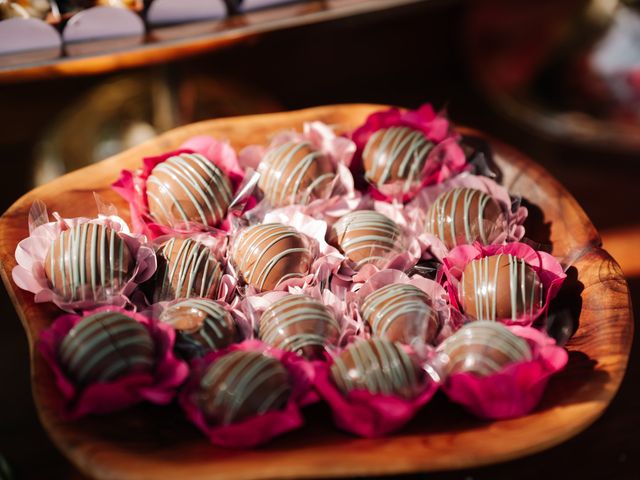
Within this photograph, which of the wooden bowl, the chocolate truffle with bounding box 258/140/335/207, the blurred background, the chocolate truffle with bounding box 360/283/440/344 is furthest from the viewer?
the blurred background

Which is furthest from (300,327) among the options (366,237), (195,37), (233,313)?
(195,37)

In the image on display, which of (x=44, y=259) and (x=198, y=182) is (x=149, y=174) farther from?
(x=44, y=259)

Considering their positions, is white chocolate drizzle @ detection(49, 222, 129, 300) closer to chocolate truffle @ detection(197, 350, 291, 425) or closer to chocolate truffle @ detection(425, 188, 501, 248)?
chocolate truffle @ detection(197, 350, 291, 425)

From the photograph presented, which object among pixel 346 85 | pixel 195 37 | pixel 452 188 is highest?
pixel 195 37

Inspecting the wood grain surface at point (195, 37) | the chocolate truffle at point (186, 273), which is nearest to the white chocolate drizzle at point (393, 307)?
the chocolate truffle at point (186, 273)

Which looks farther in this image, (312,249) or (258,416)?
(312,249)

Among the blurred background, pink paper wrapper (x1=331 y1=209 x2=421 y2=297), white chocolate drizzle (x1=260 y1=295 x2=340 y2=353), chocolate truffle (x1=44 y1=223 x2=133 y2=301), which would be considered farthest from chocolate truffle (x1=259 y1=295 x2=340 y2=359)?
the blurred background

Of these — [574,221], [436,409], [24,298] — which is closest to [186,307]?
[24,298]
